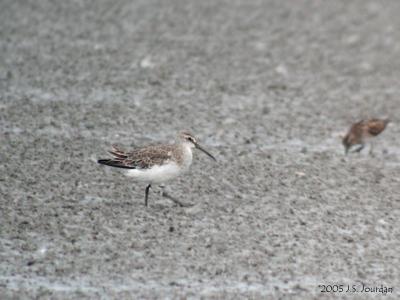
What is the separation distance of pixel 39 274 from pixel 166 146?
2446mm

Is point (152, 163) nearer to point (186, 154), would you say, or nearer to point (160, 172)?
point (160, 172)

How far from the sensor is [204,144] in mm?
11969

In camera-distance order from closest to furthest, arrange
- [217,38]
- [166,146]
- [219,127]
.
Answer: [166,146], [219,127], [217,38]

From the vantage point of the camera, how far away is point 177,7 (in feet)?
62.8

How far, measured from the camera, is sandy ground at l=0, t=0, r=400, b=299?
830 cm

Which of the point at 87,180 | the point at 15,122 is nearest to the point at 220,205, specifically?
the point at 87,180

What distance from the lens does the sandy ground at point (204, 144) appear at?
8.30 m

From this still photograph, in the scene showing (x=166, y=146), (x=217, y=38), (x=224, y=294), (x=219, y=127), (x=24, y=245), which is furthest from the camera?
(x=217, y=38)

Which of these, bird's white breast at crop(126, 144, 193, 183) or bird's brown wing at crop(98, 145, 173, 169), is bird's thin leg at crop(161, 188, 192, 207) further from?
bird's brown wing at crop(98, 145, 173, 169)

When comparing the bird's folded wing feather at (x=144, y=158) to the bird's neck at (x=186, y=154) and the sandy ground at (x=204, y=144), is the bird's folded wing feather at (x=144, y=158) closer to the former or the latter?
the bird's neck at (x=186, y=154)

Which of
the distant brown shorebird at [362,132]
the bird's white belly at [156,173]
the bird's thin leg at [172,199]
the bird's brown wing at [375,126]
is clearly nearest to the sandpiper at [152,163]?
the bird's white belly at [156,173]

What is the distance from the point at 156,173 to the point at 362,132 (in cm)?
360

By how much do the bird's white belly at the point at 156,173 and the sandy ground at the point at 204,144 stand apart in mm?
379

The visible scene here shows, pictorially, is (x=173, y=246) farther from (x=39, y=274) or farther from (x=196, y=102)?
(x=196, y=102)
